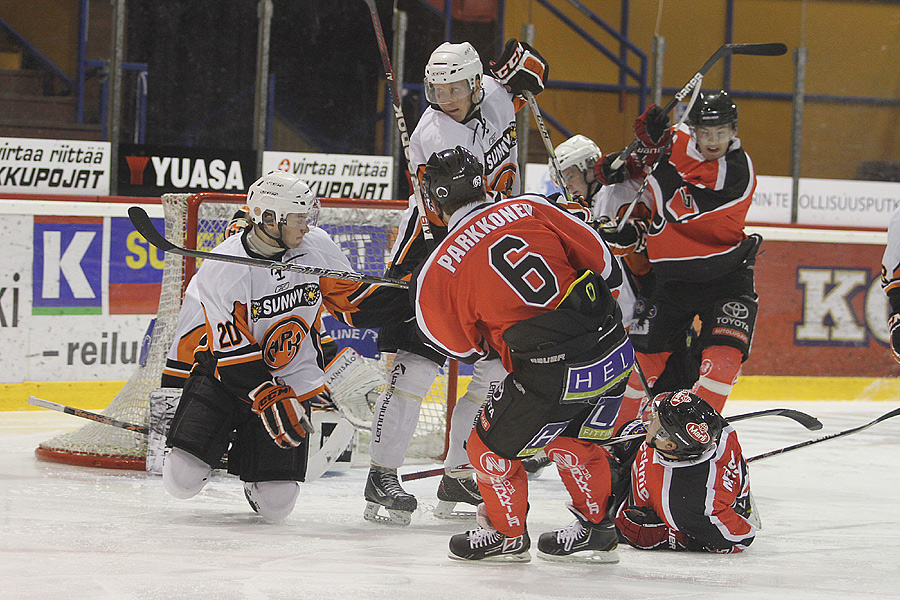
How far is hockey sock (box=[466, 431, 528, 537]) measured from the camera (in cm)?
237

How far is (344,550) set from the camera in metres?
2.58

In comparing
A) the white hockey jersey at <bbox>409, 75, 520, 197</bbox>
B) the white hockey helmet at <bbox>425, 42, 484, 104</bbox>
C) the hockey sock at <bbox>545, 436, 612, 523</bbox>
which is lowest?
the hockey sock at <bbox>545, 436, 612, 523</bbox>

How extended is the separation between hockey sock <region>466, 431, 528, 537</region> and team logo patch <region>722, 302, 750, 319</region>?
1243 mm

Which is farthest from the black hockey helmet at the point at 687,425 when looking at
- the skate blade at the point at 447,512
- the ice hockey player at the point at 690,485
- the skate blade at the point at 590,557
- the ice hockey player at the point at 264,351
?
the ice hockey player at the point at 264,351

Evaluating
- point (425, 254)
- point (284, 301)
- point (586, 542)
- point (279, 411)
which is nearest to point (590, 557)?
point (586, 542)

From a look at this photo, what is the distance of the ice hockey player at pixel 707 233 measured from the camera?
3352 millimetres

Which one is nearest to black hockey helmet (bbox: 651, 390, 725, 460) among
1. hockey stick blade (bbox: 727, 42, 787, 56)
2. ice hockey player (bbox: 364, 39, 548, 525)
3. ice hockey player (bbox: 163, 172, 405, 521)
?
ice hockey player (bbox: 364, 39, 548, 525)

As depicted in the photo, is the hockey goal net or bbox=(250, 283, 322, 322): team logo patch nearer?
bbox=(250, 283, 322, 322): team logo patch

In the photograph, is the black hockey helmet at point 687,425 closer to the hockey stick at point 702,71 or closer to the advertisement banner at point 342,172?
the hockey stick at point 702,71

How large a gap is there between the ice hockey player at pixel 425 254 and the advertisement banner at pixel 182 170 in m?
2.42

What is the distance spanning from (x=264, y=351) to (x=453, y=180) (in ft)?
3.00

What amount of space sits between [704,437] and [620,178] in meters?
1.32

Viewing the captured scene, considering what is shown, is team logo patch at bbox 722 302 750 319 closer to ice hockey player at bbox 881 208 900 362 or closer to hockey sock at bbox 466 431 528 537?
ice hockey player at bbox 881 208 900 362

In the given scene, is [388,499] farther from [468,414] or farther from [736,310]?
[736,310]
